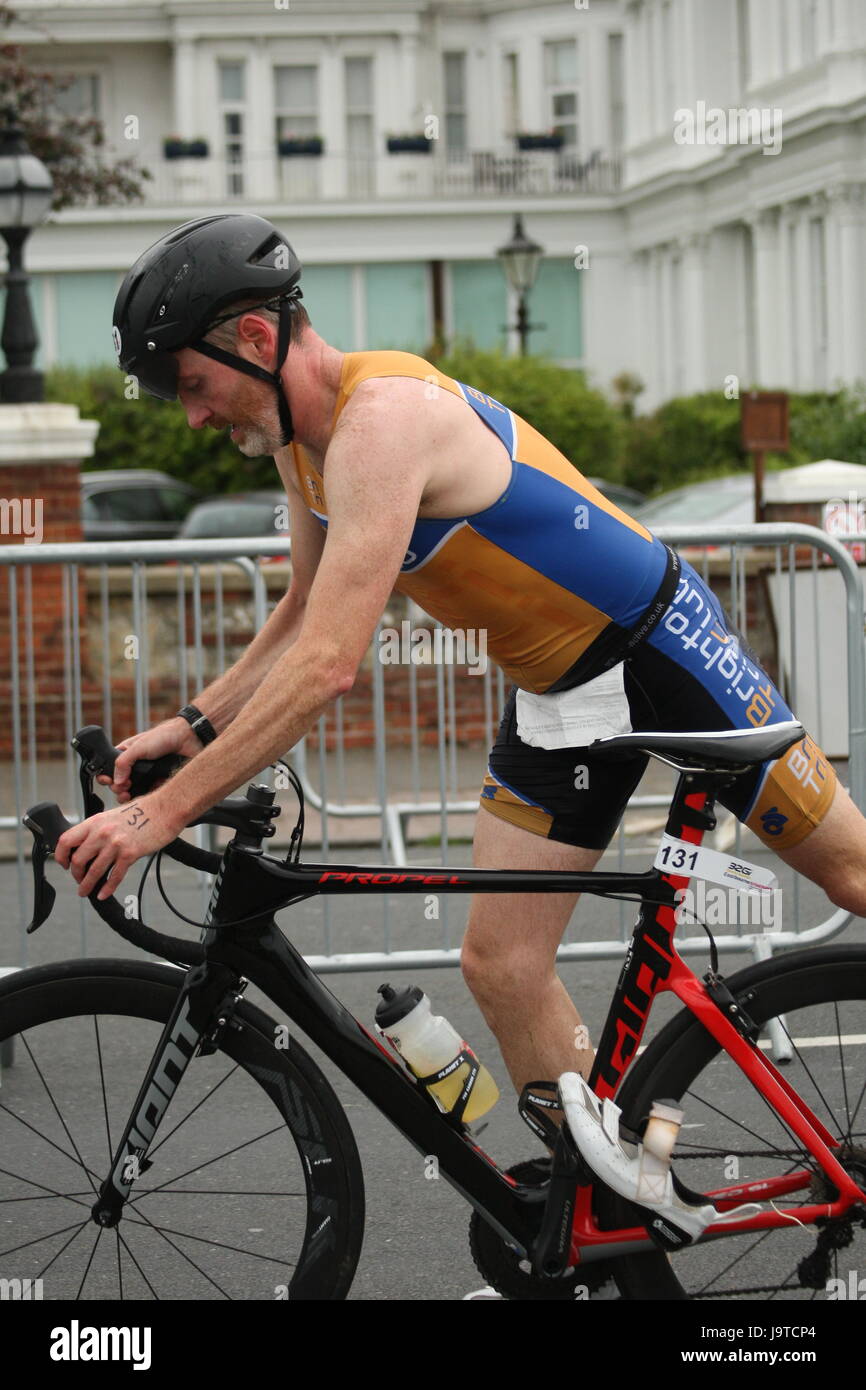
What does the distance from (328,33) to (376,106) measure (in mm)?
2014

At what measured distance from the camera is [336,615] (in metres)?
2.97

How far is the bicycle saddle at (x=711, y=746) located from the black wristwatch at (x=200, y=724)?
29.6 inches

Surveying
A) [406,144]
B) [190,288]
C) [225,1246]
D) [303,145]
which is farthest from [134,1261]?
[303,145]

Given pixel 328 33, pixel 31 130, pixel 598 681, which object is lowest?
pixel 598 681

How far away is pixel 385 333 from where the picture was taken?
44188mm

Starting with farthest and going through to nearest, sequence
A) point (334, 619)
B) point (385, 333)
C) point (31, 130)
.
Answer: point (385, 333) < point (31, 130) < point (334, 619)

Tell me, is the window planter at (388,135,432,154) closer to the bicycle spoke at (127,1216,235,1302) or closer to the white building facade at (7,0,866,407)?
the white building facade at (7,0,866,407)

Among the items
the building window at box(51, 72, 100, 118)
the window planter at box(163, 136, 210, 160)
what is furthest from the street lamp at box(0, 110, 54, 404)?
the building window at box(51, 72, 100, 118)

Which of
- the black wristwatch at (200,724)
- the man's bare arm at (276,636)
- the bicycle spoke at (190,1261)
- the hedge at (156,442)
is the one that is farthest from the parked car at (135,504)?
the bicycle spoke at (190,1261)

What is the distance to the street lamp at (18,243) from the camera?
517 inches

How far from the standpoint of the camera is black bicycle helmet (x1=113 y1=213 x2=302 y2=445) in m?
3.00

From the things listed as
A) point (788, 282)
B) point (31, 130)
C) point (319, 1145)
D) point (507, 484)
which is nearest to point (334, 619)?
point (507, 484)

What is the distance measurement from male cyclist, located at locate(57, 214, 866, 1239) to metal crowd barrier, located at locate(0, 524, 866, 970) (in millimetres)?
1160
